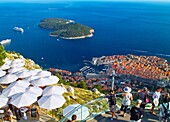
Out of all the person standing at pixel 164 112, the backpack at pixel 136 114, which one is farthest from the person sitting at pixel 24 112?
the person standing at pixel 164 112

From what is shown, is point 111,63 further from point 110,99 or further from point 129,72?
point 110,99

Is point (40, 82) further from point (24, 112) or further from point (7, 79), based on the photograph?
point (24, 112)

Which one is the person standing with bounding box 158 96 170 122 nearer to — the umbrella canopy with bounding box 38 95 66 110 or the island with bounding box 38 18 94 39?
the umbrella canopy with bounding box 38 95 66 110

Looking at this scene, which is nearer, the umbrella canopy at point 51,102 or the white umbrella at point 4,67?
the umbrella canopy at point 51,102

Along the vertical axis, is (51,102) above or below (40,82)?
above

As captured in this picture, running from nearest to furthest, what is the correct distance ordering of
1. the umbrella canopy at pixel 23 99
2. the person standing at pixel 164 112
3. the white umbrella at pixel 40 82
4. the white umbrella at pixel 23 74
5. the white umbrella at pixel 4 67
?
1. the person standing at pixel 164 112
2. the umbrella canopy at pixel 23 99
3. the white umbrella at pixel 40 82
4. the white umbrella at pixel 23 74
5. the white umbrella at pixel 4 67

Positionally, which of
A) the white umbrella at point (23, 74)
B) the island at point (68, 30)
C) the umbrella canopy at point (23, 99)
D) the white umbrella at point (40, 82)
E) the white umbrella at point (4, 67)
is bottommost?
the island at point (68, 30)

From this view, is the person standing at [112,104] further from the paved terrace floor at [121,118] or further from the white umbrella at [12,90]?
the white umbrella at [12,90]

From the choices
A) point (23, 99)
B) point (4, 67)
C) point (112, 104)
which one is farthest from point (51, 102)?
point (4, 67)

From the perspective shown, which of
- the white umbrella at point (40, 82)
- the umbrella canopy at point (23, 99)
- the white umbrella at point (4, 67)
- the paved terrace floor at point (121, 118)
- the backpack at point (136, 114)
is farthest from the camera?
the white umbrella at point (4, 67)
